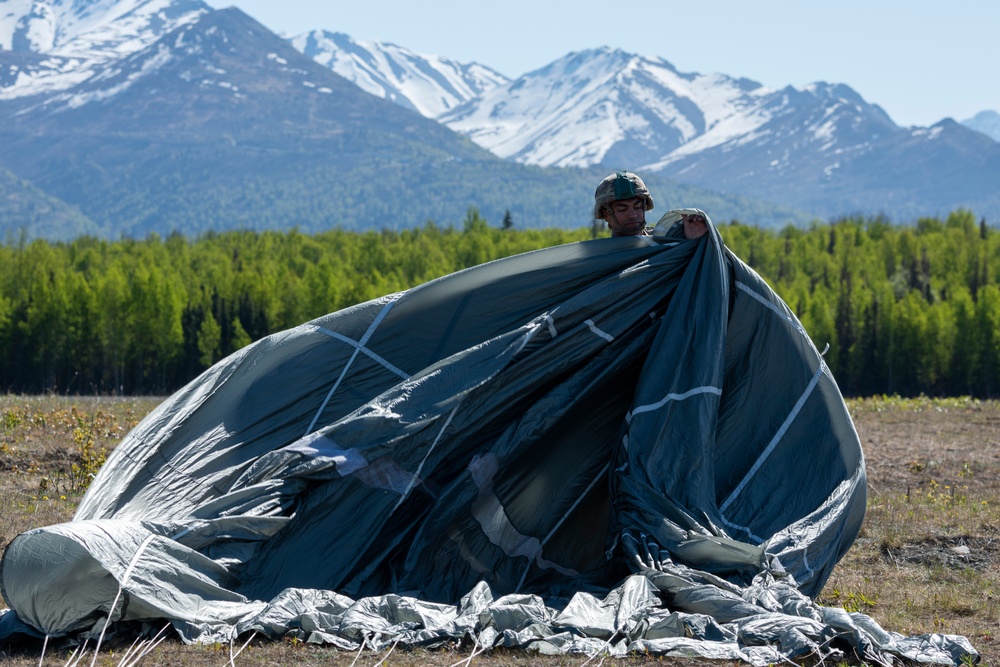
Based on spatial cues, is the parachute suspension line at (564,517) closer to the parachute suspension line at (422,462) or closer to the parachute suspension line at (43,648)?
the parachute suspension line at (422,462)

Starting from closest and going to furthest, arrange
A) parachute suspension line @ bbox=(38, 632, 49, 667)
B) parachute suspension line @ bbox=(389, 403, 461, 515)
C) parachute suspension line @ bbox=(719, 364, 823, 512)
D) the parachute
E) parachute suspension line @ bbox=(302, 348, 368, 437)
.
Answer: parachute suspension line @ bbox=(38, 632, 49, 667), the parachute, parachute suspension line @ bbox=(389, 403, 461, 515), parachute suspension line @ bbox=(719, 364, 823, 512), parachute suspension line @ bbox=(302, 348, 368, 437)

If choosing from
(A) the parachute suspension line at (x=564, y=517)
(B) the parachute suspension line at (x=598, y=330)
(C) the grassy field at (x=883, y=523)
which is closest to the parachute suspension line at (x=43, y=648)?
(C) the grassy field at (x=883, y=523)

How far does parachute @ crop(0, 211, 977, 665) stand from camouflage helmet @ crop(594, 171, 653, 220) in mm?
393

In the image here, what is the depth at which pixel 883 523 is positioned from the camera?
12406 millimetres

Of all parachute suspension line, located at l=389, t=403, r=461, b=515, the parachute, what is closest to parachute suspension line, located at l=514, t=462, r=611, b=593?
the parachute

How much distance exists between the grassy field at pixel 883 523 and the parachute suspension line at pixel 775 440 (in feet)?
3.50

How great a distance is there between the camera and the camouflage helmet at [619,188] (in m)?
10.4

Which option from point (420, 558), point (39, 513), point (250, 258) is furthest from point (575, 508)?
point (250, 258)

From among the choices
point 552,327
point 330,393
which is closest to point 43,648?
point 330,393

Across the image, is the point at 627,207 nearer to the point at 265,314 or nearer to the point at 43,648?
the point at 43,648

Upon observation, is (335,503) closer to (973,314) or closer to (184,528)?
(184,528)

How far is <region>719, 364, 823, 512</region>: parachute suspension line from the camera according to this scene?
31.6ft

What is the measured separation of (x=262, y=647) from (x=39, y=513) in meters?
5.07

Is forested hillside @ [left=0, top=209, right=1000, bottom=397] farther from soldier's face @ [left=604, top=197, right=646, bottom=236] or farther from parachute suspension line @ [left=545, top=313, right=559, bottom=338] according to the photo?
parachute suspension line @ [left=545, top=313, right=559, bottom=338]
